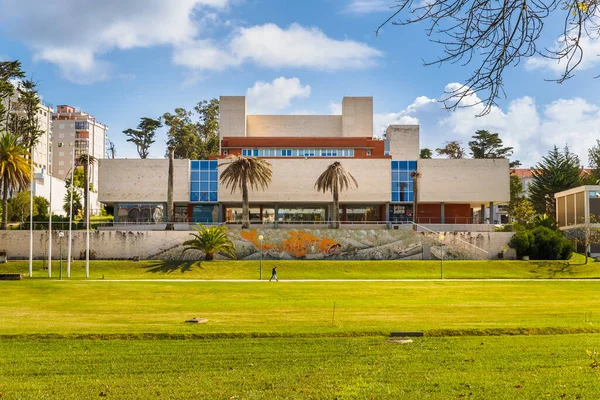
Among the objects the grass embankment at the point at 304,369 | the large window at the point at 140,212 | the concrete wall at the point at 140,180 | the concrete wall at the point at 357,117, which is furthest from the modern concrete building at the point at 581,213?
the grass embankment at the point at 304,369

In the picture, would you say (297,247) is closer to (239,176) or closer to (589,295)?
(239,176)

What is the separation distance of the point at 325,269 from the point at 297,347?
1879 inches

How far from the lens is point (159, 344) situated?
17984mm

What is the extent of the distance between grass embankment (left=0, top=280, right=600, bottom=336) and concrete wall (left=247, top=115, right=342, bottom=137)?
60.0 metres

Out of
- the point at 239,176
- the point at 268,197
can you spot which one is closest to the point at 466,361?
the point at 239,176

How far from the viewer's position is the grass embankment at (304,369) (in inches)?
476

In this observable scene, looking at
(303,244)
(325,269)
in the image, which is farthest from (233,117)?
(325,269)

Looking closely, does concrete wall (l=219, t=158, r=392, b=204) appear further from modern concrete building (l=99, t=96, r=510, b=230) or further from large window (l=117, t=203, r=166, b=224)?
large window (l=117, t=203, r=166, b=224)

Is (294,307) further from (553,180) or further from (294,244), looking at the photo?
(553,180)

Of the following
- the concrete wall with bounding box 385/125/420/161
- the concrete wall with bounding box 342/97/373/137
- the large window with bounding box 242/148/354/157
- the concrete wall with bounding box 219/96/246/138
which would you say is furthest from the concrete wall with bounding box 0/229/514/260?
the concrete wall with bounding box 219/96/246/138

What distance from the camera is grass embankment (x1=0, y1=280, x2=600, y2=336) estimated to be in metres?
21.7

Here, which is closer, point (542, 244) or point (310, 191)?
point (542, 244)

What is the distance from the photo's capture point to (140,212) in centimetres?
8794

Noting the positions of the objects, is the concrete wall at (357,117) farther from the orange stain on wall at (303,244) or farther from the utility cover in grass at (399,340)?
the utility cover in grass at (399,340)
